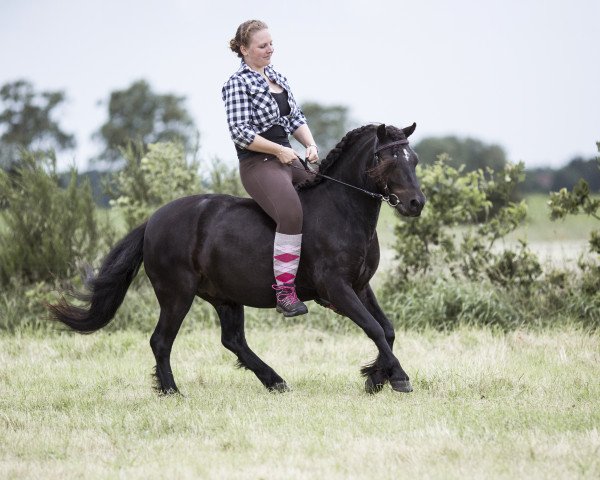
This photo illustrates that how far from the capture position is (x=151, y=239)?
23.6ft

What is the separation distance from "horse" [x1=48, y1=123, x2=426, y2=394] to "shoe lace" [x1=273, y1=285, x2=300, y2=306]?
0.50 ft

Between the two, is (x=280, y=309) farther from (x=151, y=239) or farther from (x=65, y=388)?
(x=65, y=388)

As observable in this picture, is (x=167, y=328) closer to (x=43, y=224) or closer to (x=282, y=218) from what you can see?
(x=282, y=218)

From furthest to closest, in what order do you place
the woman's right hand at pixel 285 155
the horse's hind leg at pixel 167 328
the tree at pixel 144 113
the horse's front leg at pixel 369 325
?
the tree at pixel 144 113
the horse's hind leg at pixel 167 328
the woman's right hand at pixel 285 155
the horse's front leg at pixel 369 325

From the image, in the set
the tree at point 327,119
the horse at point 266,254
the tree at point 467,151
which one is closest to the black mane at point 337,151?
the horse at point 266,254

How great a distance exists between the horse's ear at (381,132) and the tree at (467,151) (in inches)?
1463

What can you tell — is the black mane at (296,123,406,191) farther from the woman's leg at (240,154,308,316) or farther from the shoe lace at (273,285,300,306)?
the shoe lace at (273,285,300,306)

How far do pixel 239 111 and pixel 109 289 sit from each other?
2015 mm

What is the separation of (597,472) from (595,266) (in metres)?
5.94

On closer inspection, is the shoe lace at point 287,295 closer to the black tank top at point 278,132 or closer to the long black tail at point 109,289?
the black tank top at point 278,132

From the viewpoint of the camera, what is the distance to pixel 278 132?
6844 mm

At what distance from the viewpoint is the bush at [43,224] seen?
37.7 feet

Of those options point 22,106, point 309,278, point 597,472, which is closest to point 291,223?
point 309,278

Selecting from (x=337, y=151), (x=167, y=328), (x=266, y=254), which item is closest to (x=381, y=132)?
(x=337, y=151)
